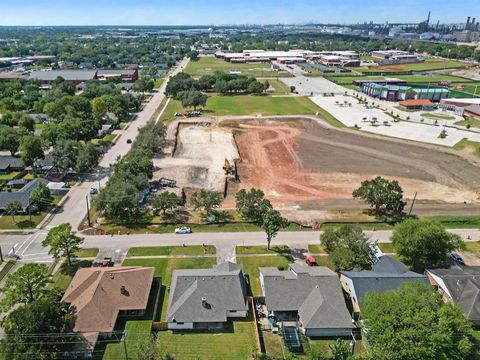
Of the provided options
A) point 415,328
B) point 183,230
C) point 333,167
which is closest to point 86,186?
point 183,230

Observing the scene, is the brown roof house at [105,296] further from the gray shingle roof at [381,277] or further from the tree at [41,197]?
the tree at [41,197]

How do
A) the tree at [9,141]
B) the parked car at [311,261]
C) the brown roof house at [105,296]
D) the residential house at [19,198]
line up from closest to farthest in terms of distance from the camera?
the brown roof house at [105,296] → the parked car at [311,261] → the residential house at [19,198] → the tree at [9,141]

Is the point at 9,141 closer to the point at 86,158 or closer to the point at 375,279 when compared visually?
the point at 86,158

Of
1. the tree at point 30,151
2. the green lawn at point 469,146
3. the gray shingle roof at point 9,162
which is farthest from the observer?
the green lawn at point 469,146

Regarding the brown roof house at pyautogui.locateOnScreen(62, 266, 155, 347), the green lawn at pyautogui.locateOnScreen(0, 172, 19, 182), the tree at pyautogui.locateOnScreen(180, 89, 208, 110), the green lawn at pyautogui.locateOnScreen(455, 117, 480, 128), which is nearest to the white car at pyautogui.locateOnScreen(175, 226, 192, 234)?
the brown roof house at pyautogui.locateOnScreen(62, 266, 155, 347)

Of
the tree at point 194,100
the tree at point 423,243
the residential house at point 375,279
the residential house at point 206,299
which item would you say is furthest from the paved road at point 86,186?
the tree at point 423,243

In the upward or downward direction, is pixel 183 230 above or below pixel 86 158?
below
